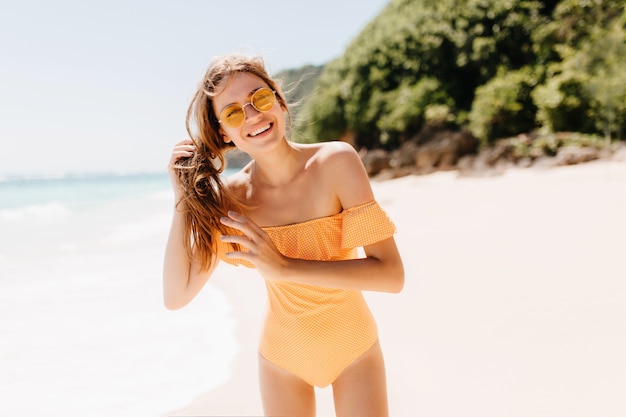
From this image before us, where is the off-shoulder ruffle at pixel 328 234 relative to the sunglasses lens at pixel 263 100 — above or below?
below

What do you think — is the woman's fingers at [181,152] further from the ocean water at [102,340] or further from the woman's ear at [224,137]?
the ocean water at [102,340]

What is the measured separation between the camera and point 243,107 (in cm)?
208

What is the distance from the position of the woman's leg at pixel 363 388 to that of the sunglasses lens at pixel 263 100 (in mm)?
1146

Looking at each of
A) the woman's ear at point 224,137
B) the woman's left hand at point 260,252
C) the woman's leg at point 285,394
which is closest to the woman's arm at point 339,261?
the woman's left hand at point 260,252

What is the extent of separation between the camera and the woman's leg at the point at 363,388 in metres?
2.11

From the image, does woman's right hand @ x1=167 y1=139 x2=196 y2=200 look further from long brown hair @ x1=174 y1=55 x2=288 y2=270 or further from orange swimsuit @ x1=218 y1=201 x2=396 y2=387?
orange swimsuit @ x1=218 y1=201 x2=396 y2=387

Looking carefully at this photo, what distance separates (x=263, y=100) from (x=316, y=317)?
955mm

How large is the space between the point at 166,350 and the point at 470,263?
442cm

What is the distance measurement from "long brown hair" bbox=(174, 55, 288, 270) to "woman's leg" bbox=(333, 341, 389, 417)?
792 mm

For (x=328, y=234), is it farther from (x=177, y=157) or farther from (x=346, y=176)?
(x=177, y=157)

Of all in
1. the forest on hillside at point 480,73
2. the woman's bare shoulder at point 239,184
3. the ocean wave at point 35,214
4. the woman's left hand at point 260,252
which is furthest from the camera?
the forest on hillside at point 480,73

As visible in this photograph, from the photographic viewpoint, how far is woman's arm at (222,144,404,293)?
72.9 inches

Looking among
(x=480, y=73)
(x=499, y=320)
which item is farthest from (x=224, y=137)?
(x=480, y=73)

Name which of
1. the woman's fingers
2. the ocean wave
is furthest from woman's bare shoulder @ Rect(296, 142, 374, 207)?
the ocean wave
